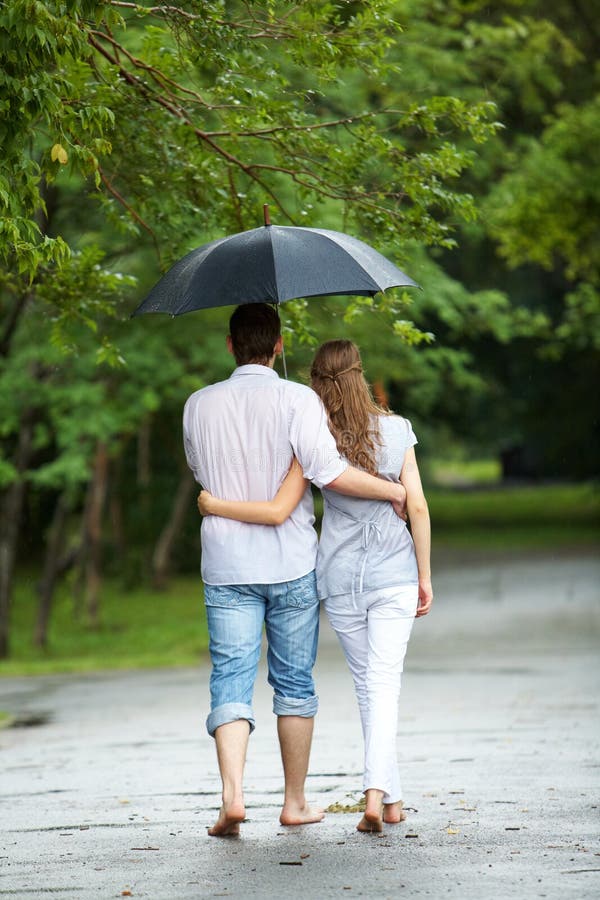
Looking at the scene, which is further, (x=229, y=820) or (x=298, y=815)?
(x=298, y=815)

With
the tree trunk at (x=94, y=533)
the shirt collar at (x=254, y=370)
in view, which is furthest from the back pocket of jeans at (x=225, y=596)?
the tree trunk at (x=94, y=533)

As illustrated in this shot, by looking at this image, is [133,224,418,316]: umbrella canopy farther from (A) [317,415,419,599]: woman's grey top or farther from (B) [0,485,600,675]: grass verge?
(B) [0,485,600,675]: grass verge

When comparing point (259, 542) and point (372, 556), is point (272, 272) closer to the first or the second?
point (259, 542)

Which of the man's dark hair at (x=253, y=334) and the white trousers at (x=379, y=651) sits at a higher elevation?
the man's dark hair at (x=253, y=334)

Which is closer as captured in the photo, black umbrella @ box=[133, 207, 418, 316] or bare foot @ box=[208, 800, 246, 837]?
bare foot @ box=[208, 800, 246, 837]

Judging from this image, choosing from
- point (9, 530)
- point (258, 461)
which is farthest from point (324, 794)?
point (9, 530)

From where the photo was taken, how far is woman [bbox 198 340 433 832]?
18.3 ft

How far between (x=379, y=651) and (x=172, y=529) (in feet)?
67.3

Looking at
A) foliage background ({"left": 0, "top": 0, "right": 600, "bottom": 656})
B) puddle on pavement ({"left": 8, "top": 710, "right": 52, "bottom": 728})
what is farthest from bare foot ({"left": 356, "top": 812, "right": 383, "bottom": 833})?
puddle on pavement ({"left": 8, "top": 710, "right": 52, "bottom": 728})

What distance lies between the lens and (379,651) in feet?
18.3

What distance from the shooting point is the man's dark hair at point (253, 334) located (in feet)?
18.4

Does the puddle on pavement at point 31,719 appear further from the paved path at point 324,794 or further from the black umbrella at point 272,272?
the black umbrella at point 272,272

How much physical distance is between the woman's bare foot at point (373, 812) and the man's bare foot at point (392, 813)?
7.1 inches

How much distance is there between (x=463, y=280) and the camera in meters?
29.7
